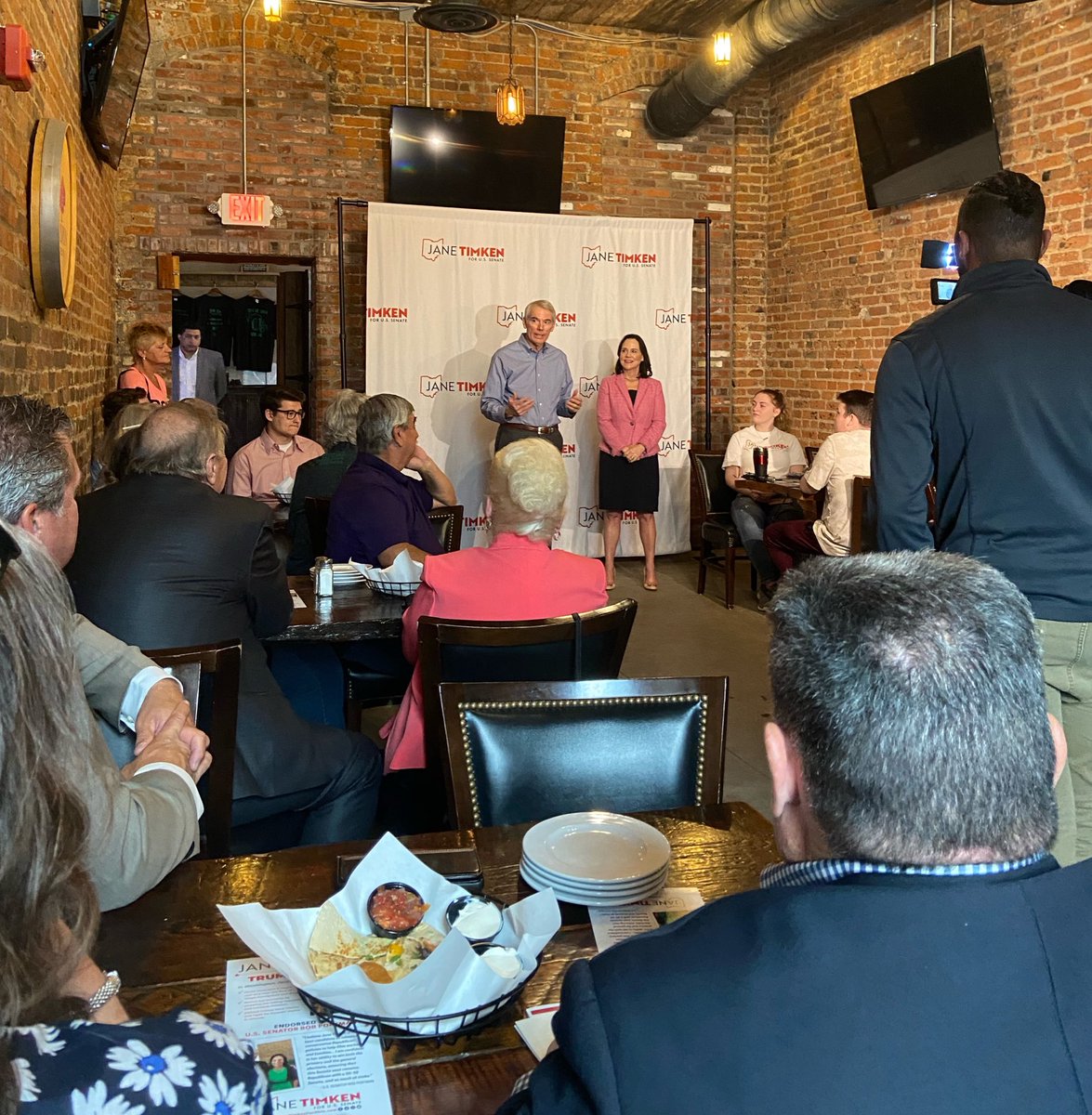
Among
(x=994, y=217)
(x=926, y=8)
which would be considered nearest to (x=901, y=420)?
(x=994, y=217)

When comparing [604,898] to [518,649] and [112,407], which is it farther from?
[112,407]

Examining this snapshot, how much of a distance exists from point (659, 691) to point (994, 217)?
53.9 inches

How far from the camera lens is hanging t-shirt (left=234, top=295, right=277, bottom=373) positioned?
1030 cm

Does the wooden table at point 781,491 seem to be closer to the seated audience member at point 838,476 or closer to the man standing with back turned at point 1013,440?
the seated audience member at point 838,476

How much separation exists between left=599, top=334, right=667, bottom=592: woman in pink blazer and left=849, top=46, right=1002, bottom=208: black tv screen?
1.85 meters

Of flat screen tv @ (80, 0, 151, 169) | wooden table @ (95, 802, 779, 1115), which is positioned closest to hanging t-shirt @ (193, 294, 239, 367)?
flat screen tv @ (80, 0, 151, 169)

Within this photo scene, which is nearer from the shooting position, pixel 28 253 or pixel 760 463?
pixel 28 253

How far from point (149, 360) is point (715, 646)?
341 cm

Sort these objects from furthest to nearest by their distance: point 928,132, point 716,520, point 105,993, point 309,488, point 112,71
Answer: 1. point 716,520
2. point 928,132
3. point 112,71
4. point 309,488
5. point 105,993

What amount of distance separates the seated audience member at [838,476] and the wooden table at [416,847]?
4.11m

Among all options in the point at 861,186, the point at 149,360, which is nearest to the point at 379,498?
the point at 149,360

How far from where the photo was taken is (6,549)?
2.73 feet

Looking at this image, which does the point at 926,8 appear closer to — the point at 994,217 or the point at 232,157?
the point at 232,157

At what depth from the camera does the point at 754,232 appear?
8570mm
